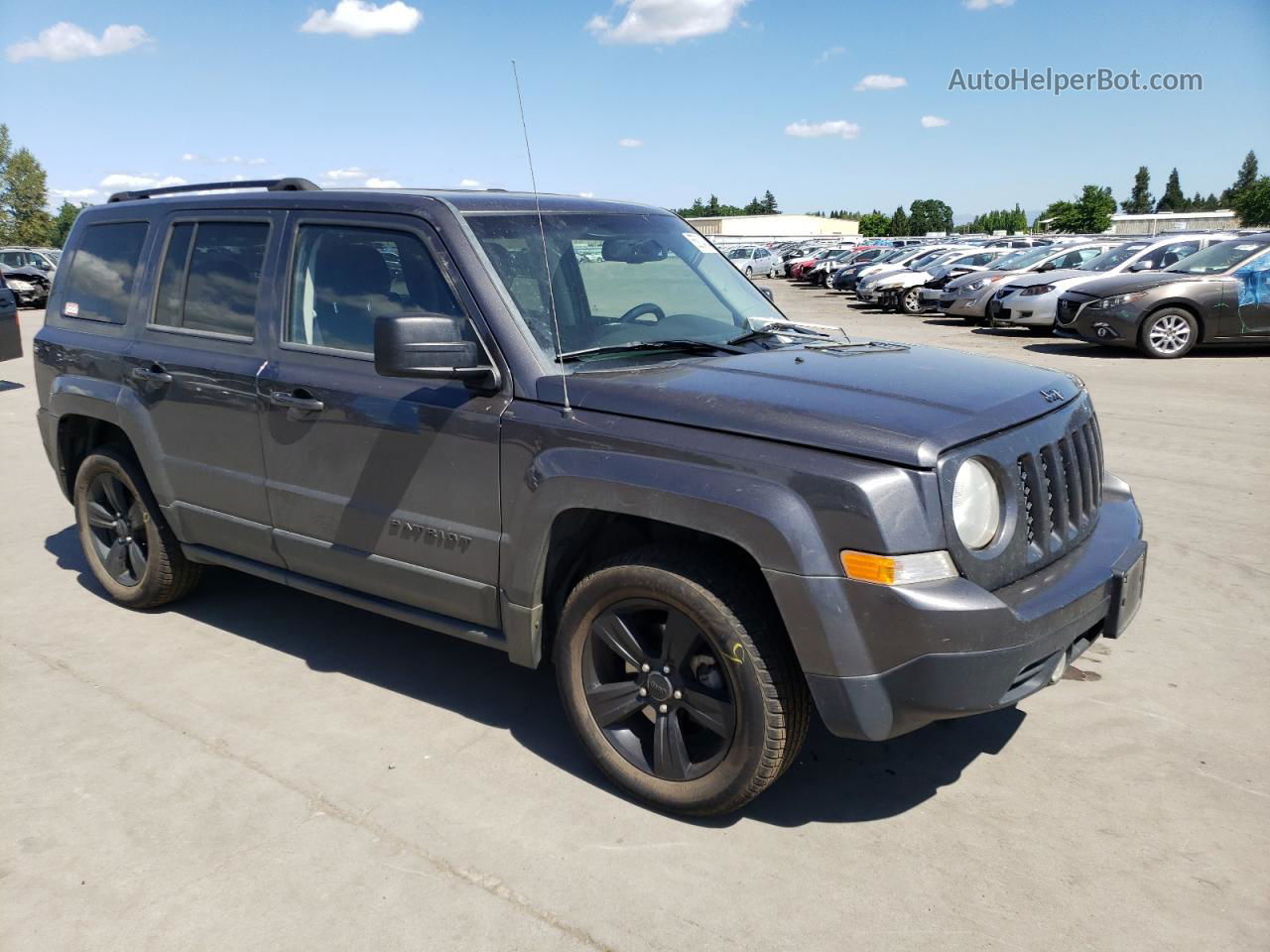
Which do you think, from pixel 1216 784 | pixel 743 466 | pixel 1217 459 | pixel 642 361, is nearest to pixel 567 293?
pixel 642 361

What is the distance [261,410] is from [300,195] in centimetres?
88

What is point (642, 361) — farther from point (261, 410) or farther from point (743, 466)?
point (261, 410)

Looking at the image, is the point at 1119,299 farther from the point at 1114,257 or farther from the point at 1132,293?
the point at 1114,257

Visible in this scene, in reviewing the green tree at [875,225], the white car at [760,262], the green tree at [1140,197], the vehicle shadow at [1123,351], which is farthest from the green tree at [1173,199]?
the vehicle shadow at [1123,351]

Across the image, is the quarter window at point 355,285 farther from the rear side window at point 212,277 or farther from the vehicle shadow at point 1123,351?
the vehicle shadow at point 1123,351

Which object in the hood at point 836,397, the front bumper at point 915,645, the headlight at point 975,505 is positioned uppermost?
the hood at point 836,397

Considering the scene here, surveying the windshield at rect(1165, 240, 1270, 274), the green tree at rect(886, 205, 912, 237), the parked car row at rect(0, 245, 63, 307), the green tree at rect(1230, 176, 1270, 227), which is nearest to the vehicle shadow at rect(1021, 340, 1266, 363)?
the windshield at rect(1165, 240, 1270, 274)

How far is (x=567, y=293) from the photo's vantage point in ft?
12.4

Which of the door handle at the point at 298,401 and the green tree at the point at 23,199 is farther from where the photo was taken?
the green tree at the point at 23,199

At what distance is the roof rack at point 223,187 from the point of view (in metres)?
4.41

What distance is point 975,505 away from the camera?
2.93m

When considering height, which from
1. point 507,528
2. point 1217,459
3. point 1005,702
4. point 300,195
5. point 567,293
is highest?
point 300,195

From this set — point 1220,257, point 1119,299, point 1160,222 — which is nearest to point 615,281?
point 1119,299

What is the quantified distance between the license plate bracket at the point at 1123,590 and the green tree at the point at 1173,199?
512 feet
